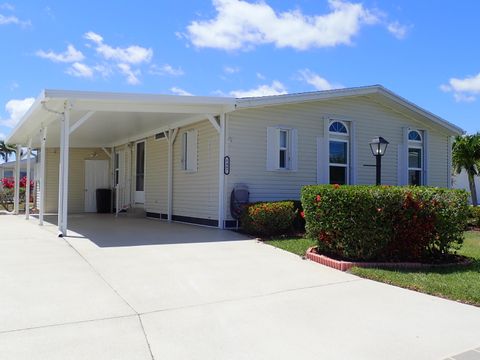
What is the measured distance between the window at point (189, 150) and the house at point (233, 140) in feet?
0.15

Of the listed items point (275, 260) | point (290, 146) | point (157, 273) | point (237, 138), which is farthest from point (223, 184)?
point (157, 273)

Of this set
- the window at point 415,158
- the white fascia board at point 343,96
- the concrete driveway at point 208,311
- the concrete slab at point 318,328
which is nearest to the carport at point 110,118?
the white fascia board at point 343,96

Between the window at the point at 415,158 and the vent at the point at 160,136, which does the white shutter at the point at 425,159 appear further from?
the vent at the point at 160,136

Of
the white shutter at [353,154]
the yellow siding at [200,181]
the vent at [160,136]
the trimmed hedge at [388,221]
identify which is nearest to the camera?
the trimmed hedge at [388,221]

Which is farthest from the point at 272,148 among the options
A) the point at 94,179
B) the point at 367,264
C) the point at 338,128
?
the point at 94,179

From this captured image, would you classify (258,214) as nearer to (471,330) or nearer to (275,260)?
(275,260)

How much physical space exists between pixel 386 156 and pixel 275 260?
8.24 meters

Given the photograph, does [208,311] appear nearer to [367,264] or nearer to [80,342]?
[80,342]

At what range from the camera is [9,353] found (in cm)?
371

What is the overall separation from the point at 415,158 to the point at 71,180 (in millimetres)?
13736

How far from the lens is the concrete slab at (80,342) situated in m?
3.71

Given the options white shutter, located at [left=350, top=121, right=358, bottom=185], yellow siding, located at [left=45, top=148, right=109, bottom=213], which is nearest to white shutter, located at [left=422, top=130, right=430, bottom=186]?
white shutter, located at [left=350, top=121, right=358, bottom=185]

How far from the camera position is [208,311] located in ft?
16.4

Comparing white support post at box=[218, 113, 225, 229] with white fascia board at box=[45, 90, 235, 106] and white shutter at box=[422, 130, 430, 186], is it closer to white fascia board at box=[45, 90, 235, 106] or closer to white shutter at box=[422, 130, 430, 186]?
white fascia board at box=[45, 90, 235, 106]
